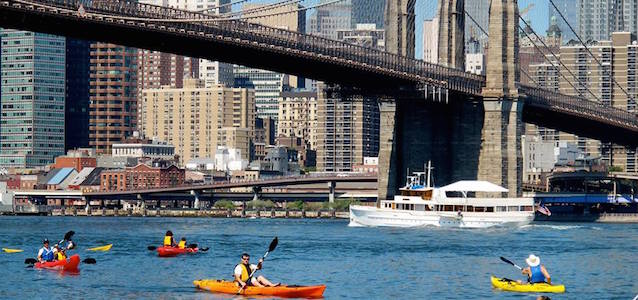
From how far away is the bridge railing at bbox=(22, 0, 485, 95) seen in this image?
105812mm

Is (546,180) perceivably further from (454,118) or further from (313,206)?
(454,118)

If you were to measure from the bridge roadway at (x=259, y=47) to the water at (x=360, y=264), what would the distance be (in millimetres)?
12075

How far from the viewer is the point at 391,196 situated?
128500 mm

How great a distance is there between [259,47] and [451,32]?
2363 cm

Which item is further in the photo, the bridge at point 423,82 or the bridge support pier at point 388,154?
the bridge support pier at point 388,154

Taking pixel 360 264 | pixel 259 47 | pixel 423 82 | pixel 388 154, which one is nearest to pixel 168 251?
pixel 360 264

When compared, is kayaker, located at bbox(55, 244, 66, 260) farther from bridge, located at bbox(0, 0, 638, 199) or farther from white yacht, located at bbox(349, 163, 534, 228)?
white yacht, located at bbox(349, 163, 534, 228)

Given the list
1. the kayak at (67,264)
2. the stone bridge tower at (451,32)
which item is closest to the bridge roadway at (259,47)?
the stone bridge tower at (451,32)

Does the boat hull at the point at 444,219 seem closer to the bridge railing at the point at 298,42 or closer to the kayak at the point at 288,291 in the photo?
the bridge railing at the point at 298,42

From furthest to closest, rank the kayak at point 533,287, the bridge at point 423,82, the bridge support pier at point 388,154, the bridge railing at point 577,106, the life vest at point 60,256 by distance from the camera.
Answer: the bridge railing at point 577,106 → the bridge support pier at point 388,154 → the bridge at point 423,82 → the life vest at point 60,256 → the kayak at point 533,287

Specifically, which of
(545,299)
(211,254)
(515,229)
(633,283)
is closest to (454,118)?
(515,229)

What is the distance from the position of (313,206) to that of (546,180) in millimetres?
27364

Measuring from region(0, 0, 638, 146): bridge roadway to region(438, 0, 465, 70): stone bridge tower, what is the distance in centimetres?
364

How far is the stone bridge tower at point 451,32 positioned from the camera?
131 meters
